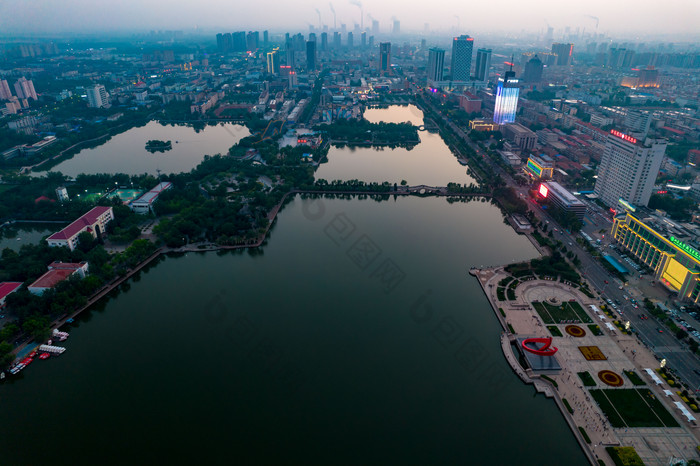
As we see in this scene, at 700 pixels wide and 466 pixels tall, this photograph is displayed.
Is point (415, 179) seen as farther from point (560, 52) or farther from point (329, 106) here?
point (560, 52)

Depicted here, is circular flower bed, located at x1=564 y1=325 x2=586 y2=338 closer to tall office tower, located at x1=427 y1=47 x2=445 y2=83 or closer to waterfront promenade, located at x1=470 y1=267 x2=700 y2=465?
waterfront promenade, located at x1=470 y1=267 x2=700 y2=465

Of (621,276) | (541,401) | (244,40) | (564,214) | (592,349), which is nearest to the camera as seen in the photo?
(541,401)

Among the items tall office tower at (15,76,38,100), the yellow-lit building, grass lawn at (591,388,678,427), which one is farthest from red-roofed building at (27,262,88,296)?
tall office tower at (15,76,38,100)

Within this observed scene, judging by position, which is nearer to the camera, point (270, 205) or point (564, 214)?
point (564, 214)

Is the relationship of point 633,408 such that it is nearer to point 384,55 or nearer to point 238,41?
point 384,55

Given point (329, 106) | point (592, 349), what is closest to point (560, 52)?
point (329, 106)

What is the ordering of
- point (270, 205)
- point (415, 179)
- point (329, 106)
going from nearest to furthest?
point (270, 205)
point (415, 179)
point (329, 106)
